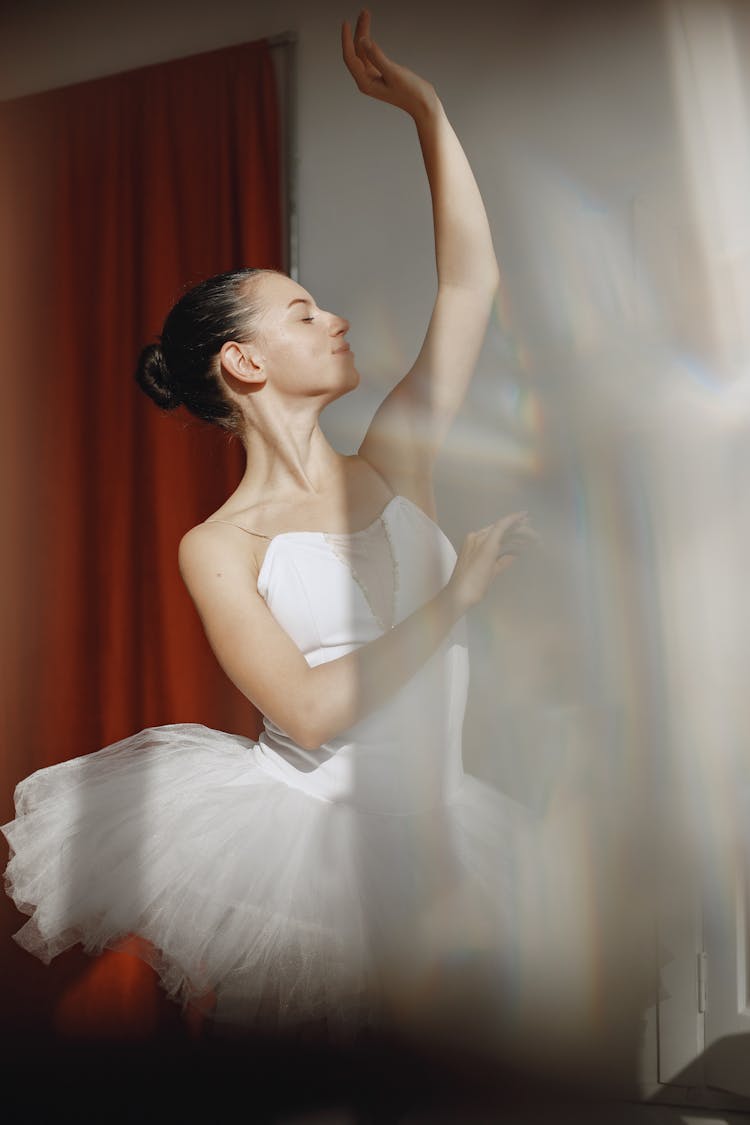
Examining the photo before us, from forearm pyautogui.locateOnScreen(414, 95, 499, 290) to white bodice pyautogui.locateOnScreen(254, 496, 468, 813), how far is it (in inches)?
17.8

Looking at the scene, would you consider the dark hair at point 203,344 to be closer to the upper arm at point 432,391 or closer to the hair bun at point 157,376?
the hair bun at point 157,376

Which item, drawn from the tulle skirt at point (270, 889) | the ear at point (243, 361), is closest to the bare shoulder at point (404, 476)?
the ear at point (243, 361)

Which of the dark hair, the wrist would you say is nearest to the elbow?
the dark hair

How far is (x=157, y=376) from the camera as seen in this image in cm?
191

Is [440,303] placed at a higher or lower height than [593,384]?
higher

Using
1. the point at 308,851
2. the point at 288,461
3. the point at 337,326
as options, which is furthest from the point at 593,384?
the point at 308,851

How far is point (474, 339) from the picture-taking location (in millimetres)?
1861

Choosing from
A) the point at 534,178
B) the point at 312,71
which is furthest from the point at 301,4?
the point at 534,178

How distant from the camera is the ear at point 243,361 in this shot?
1.81 metres

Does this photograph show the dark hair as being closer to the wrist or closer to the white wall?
the white wall

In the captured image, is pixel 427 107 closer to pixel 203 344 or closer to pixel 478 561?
pixel 203 344

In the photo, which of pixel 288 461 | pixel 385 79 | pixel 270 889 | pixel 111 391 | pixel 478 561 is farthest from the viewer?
pixel 111 391

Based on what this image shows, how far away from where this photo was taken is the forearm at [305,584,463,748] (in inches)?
62.0

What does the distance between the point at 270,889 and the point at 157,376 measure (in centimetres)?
92
